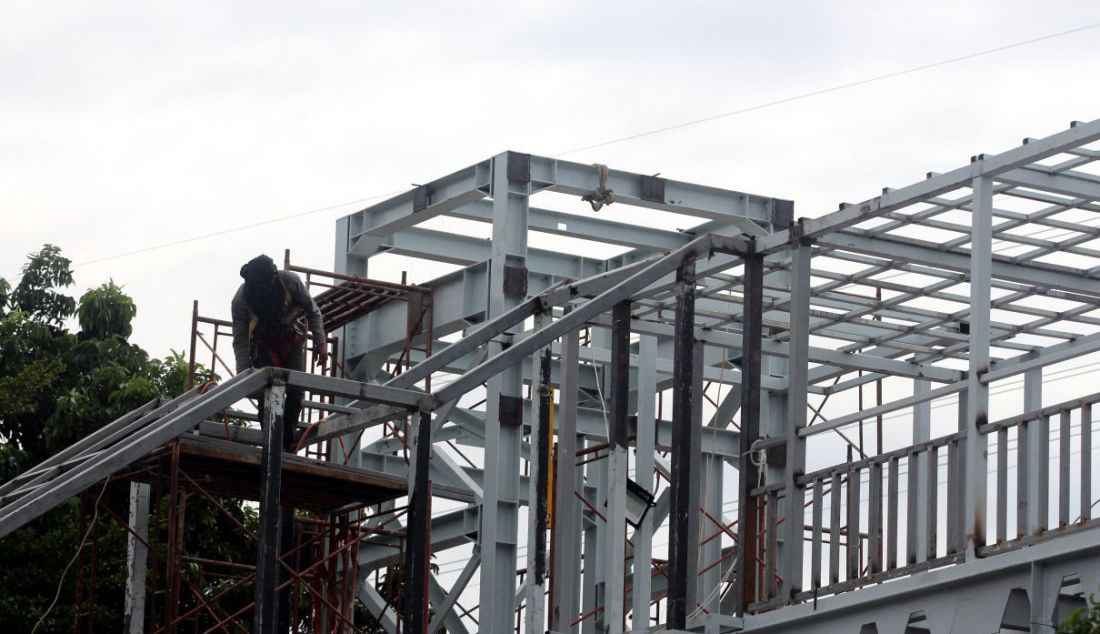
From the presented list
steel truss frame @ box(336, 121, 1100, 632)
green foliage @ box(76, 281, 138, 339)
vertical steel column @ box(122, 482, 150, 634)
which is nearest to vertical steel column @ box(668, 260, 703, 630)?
steel truss frame @ box(336, 121, 1100, 632)

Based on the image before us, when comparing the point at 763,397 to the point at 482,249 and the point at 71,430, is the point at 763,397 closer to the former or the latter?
the point at 482,249

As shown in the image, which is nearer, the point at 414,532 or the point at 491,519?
the point at 414,532

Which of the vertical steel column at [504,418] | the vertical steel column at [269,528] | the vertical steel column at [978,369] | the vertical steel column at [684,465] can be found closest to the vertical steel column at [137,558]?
the vertical steel column at [504,418]

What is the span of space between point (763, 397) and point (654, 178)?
3.45m

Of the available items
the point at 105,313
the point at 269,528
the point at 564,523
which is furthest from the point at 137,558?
the point at 105,313

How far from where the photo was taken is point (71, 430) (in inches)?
1231

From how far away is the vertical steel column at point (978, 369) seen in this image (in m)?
15.3

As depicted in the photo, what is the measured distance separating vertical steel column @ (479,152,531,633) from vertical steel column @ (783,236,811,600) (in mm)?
5679

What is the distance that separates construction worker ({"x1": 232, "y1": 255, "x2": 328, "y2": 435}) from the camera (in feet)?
60.3

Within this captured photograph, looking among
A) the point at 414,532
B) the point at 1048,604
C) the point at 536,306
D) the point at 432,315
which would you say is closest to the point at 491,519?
the point at 432,315

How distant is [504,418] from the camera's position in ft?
75.5

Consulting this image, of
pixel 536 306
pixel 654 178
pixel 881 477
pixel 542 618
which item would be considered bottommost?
pixel 542 618

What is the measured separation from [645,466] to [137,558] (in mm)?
5398

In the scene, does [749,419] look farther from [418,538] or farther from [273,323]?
[273,323]
